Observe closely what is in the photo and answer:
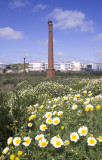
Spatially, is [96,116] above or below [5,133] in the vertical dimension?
above

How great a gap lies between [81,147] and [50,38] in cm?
2112

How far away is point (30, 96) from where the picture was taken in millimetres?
7207

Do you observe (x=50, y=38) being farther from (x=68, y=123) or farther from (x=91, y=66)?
(x=91, y=66)

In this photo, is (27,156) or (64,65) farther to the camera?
(64,65)

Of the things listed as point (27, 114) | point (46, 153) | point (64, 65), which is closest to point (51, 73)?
point (27, 114)

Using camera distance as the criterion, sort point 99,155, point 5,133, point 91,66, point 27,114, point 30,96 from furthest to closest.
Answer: point 91,66 < point 30,96 < point 27,114 < point 5,133 < point 99,155

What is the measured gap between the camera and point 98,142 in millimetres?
1913

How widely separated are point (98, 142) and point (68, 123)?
1.96 ft

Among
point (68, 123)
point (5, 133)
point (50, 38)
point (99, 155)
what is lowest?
point (5, 133)

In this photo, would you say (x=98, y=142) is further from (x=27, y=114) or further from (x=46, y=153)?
(x=27, y=114)

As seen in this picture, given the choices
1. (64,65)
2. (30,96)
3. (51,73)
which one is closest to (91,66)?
(64,65)

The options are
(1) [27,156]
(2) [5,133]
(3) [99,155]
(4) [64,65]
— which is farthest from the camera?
(4) [64,65]

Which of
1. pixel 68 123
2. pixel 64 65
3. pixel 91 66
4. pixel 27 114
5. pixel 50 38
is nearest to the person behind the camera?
pixel 68 123

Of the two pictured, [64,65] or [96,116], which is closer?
[96,116]
